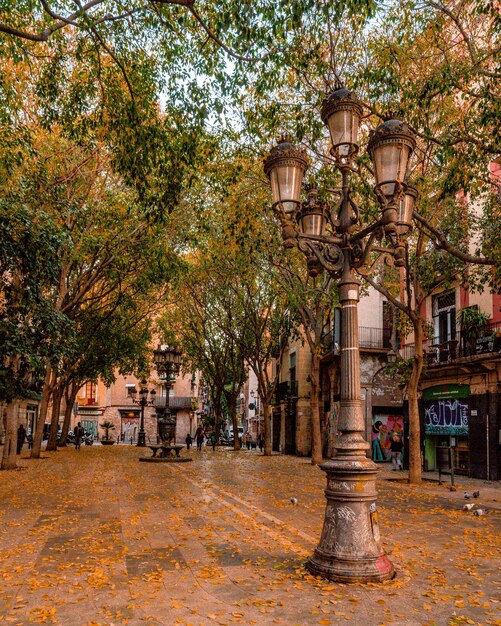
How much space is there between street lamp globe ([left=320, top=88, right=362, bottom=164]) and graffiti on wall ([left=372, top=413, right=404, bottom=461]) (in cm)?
2426

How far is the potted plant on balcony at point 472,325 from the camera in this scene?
794 inches

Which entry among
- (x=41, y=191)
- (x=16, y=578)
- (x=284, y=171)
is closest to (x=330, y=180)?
(x=284, y=171)

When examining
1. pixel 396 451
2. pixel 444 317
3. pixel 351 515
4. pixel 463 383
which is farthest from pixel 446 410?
pixel 351 515

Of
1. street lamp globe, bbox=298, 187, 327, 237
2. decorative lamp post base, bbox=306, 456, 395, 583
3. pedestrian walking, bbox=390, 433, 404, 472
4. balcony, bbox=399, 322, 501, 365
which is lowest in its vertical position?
pedestrian walking, bbox=390, 433, 404, 472

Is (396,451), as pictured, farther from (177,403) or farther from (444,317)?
(177,403)

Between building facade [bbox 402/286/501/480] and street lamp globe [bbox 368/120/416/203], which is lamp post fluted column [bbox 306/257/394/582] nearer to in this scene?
street lamp globe [bbox 368/120/416/203]

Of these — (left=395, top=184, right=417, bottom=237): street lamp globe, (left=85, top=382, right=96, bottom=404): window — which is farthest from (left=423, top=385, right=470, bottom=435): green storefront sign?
(left=85, top=382, right=96, bottom=404): window

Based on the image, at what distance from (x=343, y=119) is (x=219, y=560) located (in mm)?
5648

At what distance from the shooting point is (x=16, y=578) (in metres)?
6.52

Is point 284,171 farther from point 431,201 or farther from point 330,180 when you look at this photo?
point 431,201

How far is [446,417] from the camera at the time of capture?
22.8 metres

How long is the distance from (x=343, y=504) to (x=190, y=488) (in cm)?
964

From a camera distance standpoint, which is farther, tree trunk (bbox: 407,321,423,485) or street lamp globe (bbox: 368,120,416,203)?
tree trunk (bbox: 407,321,423,485)

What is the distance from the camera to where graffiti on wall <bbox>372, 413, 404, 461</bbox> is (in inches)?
1180
